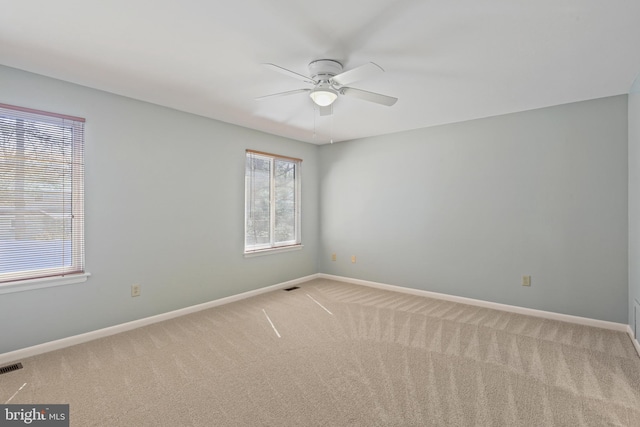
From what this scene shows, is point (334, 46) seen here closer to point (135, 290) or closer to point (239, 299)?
point (135, 290)

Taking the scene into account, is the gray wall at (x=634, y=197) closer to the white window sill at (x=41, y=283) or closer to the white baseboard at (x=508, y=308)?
the white baseboard at (x=508, y=308)

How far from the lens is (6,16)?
1.87m

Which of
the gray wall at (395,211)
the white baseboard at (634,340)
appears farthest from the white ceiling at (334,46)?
the white baseboard at (634,340)

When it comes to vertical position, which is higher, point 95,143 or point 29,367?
point 95,143

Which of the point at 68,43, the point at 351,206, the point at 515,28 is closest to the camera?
the point at 515,28

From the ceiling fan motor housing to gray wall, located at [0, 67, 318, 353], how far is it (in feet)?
6.50

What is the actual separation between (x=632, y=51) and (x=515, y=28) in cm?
106

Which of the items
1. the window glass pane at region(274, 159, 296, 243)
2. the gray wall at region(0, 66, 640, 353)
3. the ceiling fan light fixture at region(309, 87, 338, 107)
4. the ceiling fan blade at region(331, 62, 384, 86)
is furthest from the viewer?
the window glass pane at region(274, 159, 296, 243)

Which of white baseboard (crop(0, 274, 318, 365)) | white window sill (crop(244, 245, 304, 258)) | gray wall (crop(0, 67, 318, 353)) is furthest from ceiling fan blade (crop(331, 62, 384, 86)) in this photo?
white baseboard (crop(0, 274, 318, 365))

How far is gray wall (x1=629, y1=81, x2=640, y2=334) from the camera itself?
8.98ft

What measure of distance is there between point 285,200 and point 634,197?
13.6ft

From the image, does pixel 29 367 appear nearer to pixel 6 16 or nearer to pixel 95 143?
pixel 95 143

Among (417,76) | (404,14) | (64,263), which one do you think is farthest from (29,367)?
(417,76)

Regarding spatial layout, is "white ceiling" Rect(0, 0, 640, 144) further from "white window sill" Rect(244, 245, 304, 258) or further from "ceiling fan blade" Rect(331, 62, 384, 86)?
"white window sill" Rect(244, 245, 304, 258)
